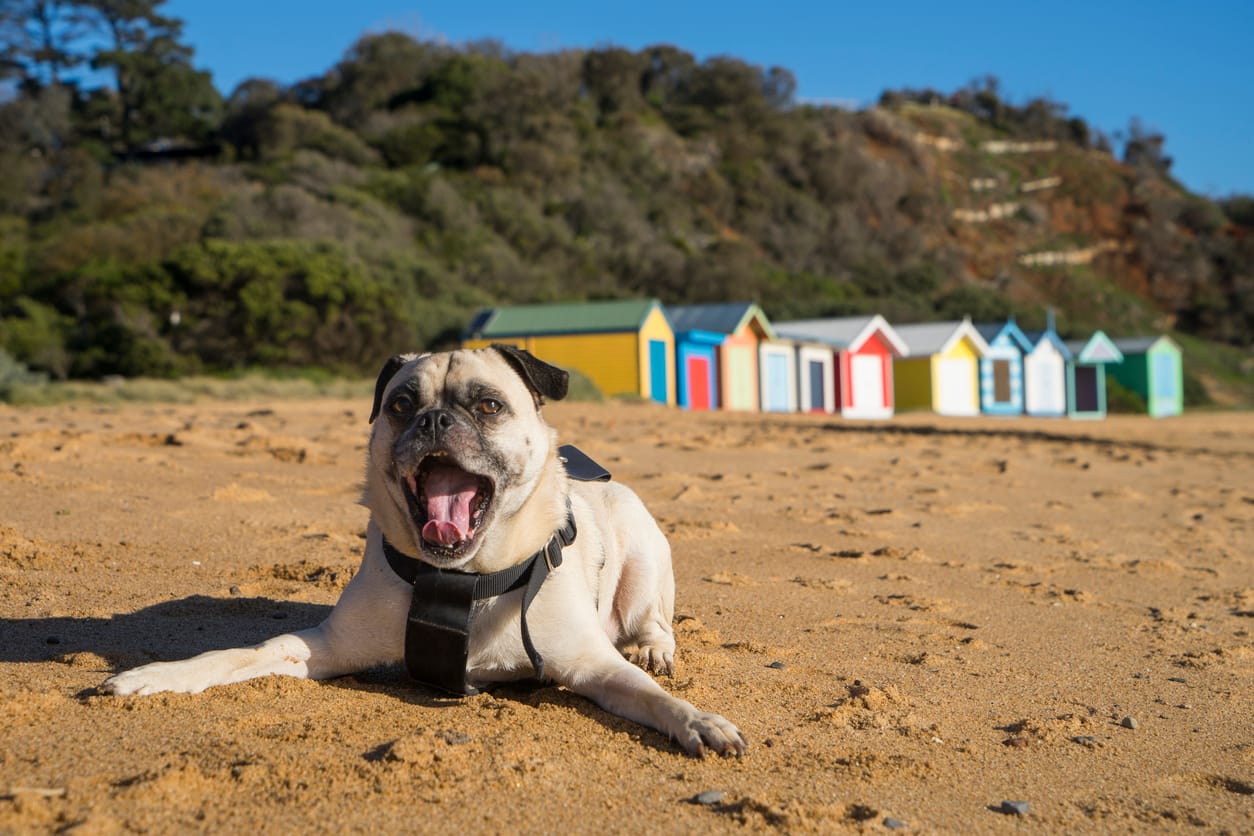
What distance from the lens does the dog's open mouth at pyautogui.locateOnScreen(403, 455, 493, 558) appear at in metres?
3.66

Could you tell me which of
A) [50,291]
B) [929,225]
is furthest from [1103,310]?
[50,291]

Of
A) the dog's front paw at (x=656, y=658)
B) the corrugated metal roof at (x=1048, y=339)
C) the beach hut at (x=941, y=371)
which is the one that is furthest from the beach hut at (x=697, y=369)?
the dog's front paw at (x=656, y=658)

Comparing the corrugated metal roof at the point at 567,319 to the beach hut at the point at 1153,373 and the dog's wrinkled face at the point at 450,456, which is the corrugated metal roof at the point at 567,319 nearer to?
the dog's wrinkled face at the point at 450,456

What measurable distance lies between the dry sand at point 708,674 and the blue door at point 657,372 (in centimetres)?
1693

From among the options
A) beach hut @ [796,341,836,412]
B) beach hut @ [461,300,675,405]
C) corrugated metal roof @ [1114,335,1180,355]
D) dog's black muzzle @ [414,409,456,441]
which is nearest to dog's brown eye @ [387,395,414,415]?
dog's black muzzle @ [414,409,456,441]

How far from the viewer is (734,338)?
30.0 m

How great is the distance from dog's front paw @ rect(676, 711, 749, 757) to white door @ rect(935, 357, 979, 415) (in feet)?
107

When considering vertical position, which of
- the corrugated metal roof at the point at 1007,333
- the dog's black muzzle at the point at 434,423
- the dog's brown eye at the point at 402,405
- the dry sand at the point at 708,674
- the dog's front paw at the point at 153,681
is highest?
the corrugated metal roof at the point at 1007,333

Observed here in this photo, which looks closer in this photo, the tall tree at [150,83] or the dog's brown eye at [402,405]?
the dog's brown eye at [402,405]

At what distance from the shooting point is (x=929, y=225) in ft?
260

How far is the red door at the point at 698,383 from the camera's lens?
28391 mm

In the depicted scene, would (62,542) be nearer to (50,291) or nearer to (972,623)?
(972,623)

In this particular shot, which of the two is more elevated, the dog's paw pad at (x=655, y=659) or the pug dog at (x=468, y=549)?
the pug dog at (x=468, y=549)

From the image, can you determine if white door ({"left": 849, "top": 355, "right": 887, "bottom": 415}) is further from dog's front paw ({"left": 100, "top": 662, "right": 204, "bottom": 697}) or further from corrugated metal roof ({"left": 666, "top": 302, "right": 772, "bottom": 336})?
dog's front paw ({"left": 100, "top": 662, "right": 204, "bottom": 697})
